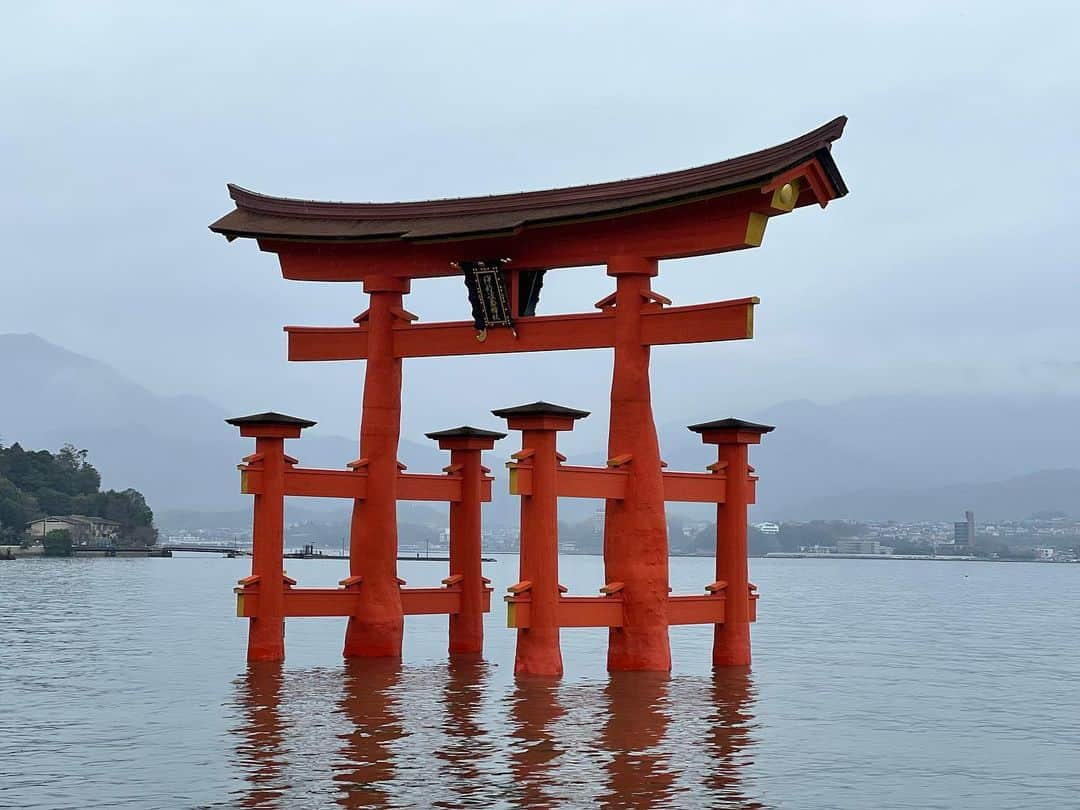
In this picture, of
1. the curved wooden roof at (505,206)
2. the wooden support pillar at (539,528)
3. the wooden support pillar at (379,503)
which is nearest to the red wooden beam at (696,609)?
the wooden support pillar at (539,528)

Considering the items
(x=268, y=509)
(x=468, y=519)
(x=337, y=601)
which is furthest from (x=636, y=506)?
(x=268, y=509)

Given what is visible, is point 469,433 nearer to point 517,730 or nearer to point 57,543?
point 517,730

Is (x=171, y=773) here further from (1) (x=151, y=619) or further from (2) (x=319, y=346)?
(1) (x=151, y=619)

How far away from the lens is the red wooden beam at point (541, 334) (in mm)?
22406

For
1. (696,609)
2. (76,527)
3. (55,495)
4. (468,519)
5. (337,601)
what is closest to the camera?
(696,609)

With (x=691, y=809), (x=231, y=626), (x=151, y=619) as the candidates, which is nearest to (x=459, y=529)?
(x=691, y=809)

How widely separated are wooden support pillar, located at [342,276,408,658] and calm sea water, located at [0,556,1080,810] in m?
0.86

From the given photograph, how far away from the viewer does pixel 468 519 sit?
2814 cm

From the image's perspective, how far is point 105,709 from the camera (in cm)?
2180

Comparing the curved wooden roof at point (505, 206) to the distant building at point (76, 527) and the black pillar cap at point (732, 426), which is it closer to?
the black pillar cap at point (732, 426)

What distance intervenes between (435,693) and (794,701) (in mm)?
6089

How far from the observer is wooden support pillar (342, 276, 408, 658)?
2655 cm

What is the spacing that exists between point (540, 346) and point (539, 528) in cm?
382

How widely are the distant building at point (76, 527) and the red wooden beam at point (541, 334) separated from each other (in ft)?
366
